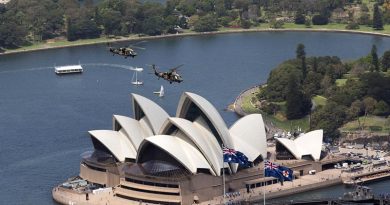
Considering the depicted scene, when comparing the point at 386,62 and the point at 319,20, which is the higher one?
the point at 386,62

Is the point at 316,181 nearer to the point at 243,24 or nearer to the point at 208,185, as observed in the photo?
the point at 208,185

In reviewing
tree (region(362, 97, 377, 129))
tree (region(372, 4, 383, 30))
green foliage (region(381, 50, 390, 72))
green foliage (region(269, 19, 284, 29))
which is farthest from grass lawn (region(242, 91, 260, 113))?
green foliage (region(269, 19, 284, 29))

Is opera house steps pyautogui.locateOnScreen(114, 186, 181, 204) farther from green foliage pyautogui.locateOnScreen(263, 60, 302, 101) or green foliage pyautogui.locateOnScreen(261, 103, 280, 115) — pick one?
green foliage pyautogui.locateOnScreen(263, 60, 302, 101)

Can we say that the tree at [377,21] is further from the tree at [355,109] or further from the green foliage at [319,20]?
the tree at [355,109]

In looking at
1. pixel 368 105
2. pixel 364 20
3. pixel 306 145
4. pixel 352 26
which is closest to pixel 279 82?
pixel 368 105

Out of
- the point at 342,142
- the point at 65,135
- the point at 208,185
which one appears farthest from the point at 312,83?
the point at 208,185

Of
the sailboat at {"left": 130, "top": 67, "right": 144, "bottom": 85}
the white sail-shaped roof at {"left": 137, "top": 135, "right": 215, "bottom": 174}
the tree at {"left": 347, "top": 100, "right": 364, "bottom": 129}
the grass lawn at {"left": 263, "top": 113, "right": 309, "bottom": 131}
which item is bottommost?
the sailboat at {"left": 130, "top": 67, "right": 144, "bottom": 85}

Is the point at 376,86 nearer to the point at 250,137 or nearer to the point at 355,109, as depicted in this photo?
the point at 355,109
